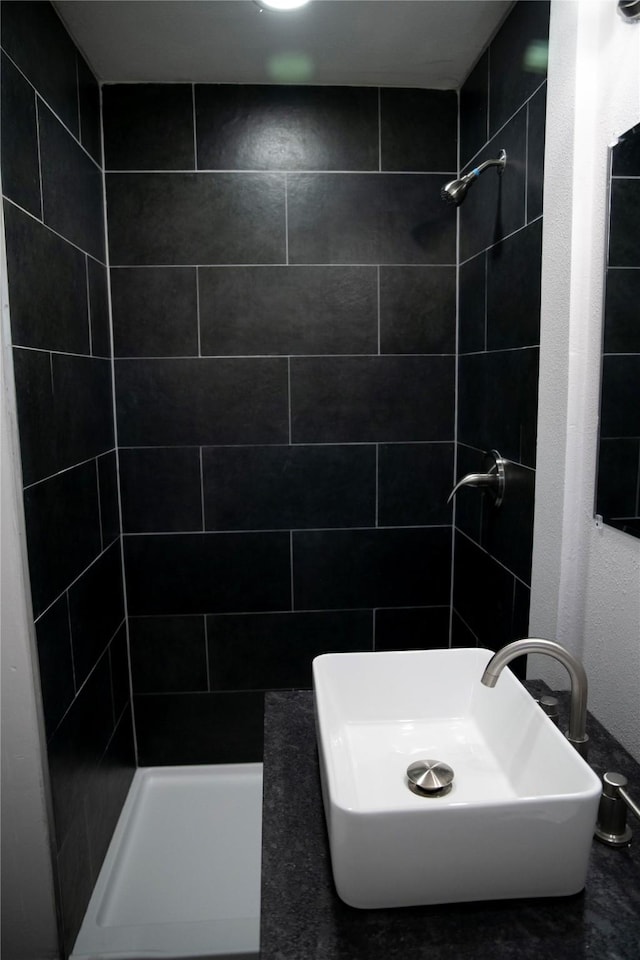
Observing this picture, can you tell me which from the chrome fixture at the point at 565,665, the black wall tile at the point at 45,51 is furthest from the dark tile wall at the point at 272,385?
the chrome fixture at the point at 565,665

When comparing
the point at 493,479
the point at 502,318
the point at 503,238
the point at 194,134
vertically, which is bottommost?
the point at 493,479

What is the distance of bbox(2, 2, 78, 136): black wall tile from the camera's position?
1.56 meters

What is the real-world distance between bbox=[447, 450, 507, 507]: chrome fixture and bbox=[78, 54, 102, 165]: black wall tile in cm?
157

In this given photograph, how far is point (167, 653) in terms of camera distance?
2.51 m

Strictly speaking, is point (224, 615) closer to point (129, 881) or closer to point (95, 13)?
point (129, 881)

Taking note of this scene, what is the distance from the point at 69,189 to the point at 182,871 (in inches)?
82.5

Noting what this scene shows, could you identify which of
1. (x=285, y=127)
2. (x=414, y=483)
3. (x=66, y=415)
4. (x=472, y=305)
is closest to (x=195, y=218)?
(x=285, y=127)

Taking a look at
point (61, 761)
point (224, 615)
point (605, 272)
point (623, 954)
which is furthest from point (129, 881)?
point (605, 272)

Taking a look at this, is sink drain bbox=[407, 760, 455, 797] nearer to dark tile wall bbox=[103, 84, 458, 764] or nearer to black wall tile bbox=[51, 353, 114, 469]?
black wall tile bbox=[51, 353, 114, 469]

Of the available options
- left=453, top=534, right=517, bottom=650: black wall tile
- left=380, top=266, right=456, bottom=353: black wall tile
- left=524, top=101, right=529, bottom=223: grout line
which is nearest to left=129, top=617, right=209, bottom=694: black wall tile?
left=453, top=534, right=517, bottom=650: black wall tile

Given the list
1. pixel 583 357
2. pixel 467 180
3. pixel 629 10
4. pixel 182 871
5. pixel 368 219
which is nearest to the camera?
pixel 629 10

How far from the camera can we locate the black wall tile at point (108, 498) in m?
2.19

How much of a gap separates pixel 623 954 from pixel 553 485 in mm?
960

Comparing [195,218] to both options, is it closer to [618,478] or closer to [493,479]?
[493,479]
